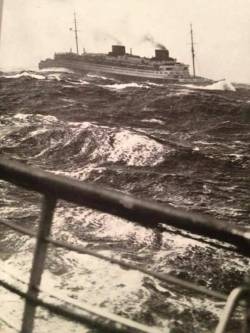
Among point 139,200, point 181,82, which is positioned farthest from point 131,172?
point 181,82

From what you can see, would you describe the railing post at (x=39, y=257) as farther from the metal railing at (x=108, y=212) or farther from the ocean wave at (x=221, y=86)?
the ocean wave at (x=221, y=86)

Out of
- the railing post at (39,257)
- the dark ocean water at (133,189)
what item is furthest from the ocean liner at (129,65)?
the railing post at (39,257)

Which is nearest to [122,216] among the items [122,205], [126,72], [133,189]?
[122,205]

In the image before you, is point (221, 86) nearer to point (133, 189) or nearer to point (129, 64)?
point (129, 64)

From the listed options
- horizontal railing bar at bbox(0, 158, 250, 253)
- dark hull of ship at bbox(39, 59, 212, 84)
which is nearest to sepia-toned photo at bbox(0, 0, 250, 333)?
horizontal railing bar at bbox(0, 158, 250, 253)

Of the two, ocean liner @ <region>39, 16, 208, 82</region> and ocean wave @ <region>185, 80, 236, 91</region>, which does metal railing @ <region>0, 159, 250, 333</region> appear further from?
ocean wave @ <region>185, 80, 236, 91</region>

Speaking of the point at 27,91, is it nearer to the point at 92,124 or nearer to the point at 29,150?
the point at 92,124
